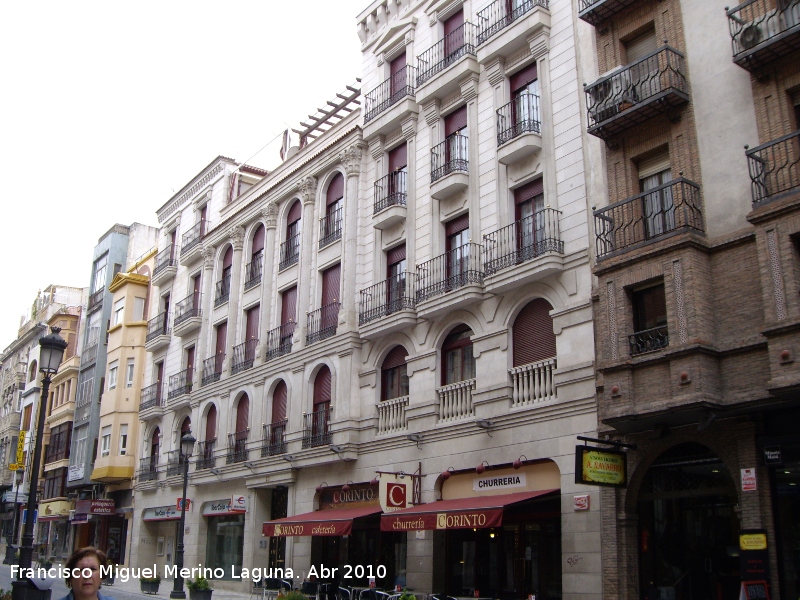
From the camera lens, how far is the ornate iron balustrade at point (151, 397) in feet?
129

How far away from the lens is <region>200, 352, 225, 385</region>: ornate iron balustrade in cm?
3350

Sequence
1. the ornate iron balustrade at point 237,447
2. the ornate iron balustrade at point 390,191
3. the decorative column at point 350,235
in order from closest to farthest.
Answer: the ornate iron balustrade at point 390,191, the decorative column at point 350,235, the ornate iron balustrade at point 237,447

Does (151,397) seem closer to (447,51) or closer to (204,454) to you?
(204,454)

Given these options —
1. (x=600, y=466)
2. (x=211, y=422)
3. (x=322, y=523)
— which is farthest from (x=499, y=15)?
(x=211, y=422)

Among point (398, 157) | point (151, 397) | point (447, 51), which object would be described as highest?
point (447, 51)

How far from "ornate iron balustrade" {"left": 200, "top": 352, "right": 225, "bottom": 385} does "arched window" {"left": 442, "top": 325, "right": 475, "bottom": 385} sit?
13.9 m

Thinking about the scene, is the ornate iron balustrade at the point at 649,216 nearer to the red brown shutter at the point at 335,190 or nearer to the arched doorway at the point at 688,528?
the arched doorway at the point at 688,528

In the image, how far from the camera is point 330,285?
2778 cm

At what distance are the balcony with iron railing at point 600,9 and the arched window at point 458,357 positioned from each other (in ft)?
26.4

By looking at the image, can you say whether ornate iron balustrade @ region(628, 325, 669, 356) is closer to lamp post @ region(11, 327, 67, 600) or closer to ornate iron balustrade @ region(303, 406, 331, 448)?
lamp post @ region(11, 327, 67, 600)

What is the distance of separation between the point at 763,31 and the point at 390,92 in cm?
1371

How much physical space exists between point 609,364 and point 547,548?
17.0 feet

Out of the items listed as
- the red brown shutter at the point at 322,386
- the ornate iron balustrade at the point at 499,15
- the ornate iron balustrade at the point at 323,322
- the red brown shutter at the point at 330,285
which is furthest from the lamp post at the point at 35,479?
the ornate iron balustrade at the point at 499,15

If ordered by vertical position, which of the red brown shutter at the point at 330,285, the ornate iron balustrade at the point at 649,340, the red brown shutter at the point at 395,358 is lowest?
the ornate iron balustrade at the point at 649,340
